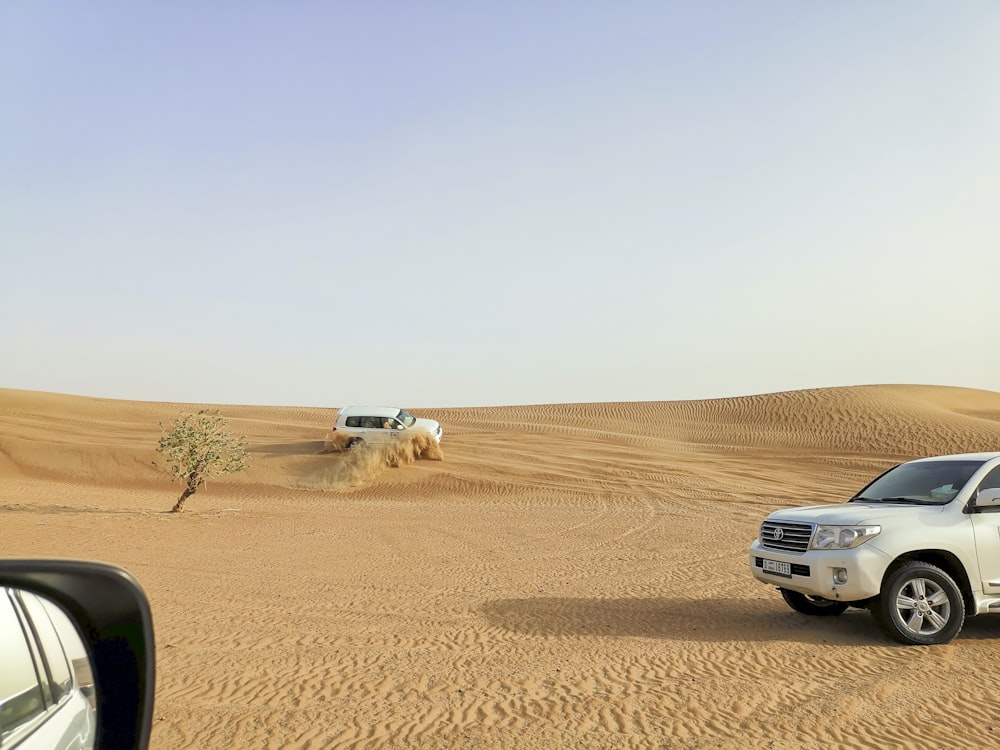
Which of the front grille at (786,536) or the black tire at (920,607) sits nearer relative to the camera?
the black tire at (920,607)

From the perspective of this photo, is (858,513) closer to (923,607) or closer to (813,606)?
(923,607)

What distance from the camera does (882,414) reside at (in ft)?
151

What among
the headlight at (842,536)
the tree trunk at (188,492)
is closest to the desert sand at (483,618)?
the tree trunk at (188,492)

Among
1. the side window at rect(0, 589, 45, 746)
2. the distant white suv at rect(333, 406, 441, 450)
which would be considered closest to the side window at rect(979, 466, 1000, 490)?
the side window at rect(0, 589, 45, 746)

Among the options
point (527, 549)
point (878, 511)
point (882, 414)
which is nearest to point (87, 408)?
point (527, 549)

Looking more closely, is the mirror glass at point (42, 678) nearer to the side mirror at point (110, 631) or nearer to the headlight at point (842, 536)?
the side mirror at point (110, 631)

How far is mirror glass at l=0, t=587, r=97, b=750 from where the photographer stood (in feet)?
5.89

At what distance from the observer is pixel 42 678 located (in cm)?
196

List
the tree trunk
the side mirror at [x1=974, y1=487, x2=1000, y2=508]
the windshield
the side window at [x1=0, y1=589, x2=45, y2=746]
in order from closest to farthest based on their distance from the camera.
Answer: the side window at [x1=0, y1=589, x2=45, y2=746]
the side mirror at [x1=974, y1=487, x2=1000, y2=508]
the windshield
the tree trunk

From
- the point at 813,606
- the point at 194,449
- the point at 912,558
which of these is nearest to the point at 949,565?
the point at 912,558

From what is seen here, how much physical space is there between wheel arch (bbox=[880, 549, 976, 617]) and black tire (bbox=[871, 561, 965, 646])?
112 mm

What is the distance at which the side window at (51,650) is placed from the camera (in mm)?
2000

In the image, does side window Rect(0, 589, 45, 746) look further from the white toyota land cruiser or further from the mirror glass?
the white toyota land cruiser

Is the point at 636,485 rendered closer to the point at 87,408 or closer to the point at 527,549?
the point at 527,549
